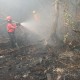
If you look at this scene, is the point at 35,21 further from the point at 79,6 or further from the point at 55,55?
the point at 55,55

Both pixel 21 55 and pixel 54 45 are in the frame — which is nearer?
pixel 21 55

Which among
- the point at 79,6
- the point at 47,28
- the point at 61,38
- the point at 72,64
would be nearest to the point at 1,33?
the point at 47,28

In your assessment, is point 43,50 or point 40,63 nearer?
point 40,63

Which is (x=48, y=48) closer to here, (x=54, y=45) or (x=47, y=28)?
(x=54, y=45)

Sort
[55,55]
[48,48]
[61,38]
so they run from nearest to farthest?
[55,55] → [48,48] → [61,38]

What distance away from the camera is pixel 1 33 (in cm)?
1560

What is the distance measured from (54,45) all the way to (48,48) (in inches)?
18.0

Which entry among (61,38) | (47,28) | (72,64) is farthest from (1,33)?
(72,64)

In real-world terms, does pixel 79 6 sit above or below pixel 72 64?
above

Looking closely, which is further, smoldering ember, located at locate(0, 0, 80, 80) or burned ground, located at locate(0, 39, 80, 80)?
smoldering ember, located at locate(0, 0, 80, 80)

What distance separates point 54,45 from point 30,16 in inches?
350

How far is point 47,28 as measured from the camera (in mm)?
16500

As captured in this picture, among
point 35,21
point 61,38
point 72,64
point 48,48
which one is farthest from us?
point 35,21

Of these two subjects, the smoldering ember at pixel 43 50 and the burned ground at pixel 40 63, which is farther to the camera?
the smoldering ember at pixel 43 50
